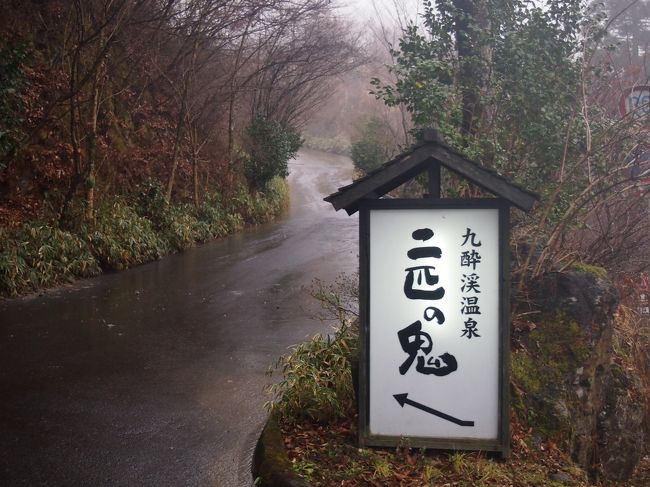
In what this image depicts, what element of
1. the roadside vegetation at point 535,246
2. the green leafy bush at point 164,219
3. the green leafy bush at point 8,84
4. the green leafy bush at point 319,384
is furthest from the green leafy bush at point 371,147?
the green leafy bush at point 319,384

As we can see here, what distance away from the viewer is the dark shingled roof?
4502mm

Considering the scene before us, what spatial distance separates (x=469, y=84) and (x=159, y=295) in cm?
608

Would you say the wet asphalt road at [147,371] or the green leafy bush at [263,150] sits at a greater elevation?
the green leafy bush at [263,150]

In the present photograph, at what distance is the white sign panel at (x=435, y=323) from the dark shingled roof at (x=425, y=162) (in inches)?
7.4

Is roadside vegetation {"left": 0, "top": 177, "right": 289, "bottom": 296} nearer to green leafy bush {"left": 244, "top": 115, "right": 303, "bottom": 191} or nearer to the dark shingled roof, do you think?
green leafy bush {"left": 244, "top": 115, "right": 303, "bottom": 191}

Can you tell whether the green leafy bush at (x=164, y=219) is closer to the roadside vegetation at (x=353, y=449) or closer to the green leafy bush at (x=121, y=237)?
the green leafy bush at (x=121, y=237)

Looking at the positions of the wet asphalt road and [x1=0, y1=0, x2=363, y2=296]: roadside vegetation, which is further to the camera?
[x1=0, y1=0, x2=363, y2=296]: roadside vegetation

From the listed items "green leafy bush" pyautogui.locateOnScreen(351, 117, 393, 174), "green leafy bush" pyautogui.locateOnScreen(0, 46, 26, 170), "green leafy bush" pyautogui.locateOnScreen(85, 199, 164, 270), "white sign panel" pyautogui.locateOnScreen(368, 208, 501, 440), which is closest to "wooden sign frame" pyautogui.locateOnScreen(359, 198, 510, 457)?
"white sign panel" pyautogui.locateOnScreen(368, 208, 501, 440)

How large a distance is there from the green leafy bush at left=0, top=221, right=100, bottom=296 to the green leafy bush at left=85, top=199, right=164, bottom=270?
496 mm

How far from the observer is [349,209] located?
4.78 m

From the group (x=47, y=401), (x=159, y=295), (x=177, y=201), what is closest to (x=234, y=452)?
(x=47, y=401)

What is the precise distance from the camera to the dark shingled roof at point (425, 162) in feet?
14.8

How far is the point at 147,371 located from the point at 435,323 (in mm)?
3595

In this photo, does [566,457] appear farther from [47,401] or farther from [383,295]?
[47,401]
